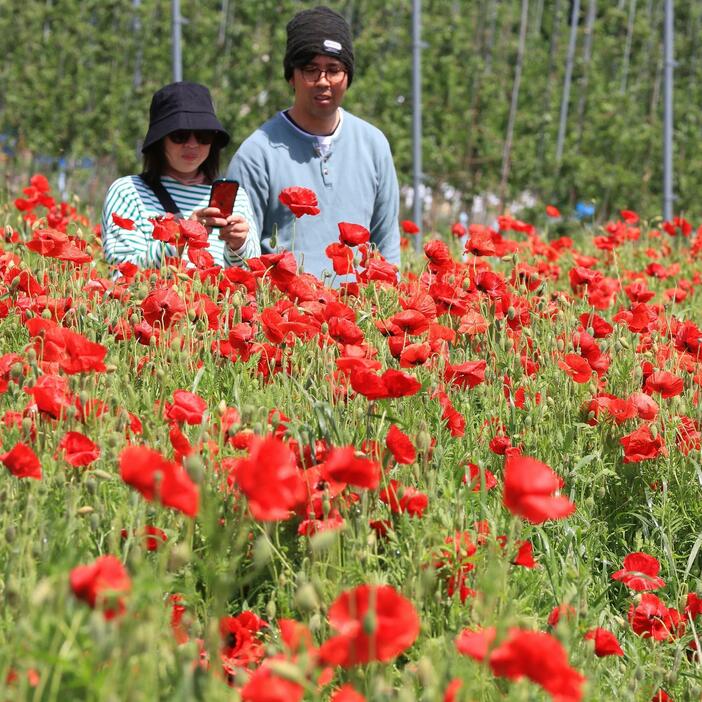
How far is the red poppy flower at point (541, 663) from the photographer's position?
1.20m

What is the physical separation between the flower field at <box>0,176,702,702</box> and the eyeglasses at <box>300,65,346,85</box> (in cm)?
87

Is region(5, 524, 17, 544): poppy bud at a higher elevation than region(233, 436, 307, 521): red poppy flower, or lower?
lower

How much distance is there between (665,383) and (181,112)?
185cm

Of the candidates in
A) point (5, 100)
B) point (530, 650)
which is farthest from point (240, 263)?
point (5, 100)

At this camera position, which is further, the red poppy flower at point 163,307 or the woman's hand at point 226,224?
the woman's hand at point 226,224

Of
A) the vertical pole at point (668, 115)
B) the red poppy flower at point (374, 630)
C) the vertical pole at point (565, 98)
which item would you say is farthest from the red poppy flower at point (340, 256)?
the vertical pole at point (565, 98)

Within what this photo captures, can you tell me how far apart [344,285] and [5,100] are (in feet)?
35.1

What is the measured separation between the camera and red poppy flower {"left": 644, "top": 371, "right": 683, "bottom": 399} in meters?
2.58

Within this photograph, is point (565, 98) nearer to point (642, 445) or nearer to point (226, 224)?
point (226, 224)

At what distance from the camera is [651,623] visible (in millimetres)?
2131

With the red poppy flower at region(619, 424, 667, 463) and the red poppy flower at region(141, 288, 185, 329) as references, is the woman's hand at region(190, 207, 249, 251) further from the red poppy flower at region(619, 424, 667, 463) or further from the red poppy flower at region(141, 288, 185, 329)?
the red poppy flower at region(619, 424, 667, 463)

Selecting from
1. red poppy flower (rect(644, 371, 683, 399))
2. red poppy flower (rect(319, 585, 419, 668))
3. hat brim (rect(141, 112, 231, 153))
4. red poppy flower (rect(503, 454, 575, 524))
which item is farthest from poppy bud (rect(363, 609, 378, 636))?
hat brim (rect(141, 112, 231, 153))

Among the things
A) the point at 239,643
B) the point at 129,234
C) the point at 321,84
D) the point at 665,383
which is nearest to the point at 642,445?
the point at 665,383

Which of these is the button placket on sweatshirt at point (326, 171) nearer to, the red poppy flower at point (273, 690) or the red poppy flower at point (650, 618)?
→ the red poppy flower at point (650, 618)
